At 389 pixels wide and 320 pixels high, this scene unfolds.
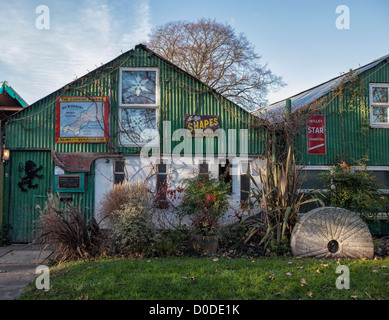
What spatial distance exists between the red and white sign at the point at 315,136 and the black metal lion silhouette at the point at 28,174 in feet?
25.0

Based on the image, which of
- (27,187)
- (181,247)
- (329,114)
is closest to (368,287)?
(181,247)

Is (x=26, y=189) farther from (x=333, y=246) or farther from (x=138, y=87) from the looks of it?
(x=333, y=246)

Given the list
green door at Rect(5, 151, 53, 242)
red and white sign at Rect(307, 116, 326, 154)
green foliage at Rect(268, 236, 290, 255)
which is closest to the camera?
green foliage at Rect(268, 236, 290, 255)

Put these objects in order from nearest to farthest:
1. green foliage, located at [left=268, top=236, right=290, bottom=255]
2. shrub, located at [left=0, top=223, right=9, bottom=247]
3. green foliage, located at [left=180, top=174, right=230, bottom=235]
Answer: green foliage, located at [left=268, top=236, right=290, bottom=255] → green foliage, located at [left=180, top=174, right=230, bottom=235] → shrub, located at [left=0, top=223, right=9, bottom=247]

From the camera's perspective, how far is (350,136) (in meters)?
9.28

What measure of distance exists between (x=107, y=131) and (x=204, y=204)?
3.56 metres

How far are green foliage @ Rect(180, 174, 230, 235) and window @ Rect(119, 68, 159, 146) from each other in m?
2.03

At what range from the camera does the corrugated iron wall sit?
9.15 m

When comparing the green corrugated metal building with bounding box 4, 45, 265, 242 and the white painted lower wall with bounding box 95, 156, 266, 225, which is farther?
the white painted lower wall with bounding box 95, 156, 266, 225

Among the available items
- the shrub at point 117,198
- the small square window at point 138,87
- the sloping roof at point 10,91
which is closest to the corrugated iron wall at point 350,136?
the small square window at point 138,87

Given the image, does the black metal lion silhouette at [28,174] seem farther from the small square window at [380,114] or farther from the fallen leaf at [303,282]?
the small square window at [380,114]

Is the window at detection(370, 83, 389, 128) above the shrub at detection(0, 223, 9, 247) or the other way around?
above

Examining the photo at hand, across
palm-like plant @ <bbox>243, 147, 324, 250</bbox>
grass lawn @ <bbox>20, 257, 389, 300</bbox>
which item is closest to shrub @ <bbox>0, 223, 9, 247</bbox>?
grass lawn @ <bbox>20, 257, 389, 300</bbox>

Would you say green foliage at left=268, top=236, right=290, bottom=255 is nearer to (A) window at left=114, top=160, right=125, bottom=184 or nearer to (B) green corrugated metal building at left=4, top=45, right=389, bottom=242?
(B) green corrugated metal building at left=4, top=45, right=389, bottom=242
